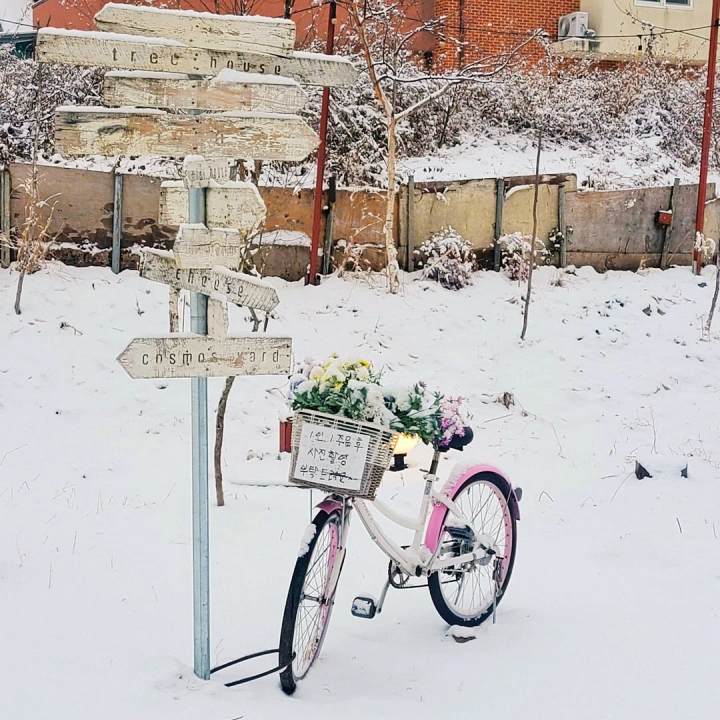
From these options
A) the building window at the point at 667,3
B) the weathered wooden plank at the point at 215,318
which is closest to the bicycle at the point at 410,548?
the weathered wooden plank at the point at 215,318

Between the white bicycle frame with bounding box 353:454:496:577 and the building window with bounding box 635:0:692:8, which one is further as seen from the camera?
the building window with bounding box 635:0:692:8

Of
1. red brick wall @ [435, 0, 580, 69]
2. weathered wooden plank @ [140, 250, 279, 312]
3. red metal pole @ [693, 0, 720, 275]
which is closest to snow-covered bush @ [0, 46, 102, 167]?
red brick wall @ [435, 0, 580, 69]

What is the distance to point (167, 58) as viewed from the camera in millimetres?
3621

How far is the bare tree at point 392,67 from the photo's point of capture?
11.8 metres

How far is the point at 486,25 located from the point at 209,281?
16714 millimetres

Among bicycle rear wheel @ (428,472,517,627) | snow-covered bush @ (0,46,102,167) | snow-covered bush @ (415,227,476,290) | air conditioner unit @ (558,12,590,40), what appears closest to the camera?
bicycle rear wheel @ (428,472,517,627)

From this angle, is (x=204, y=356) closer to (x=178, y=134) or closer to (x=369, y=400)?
(x=369, y=400)

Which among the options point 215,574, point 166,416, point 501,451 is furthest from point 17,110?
point 215,574

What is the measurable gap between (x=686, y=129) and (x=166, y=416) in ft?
44.7

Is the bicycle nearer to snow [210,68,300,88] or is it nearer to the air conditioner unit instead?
snow [210,68,300,88]

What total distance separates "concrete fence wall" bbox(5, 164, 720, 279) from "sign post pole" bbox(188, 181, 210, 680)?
7.81m

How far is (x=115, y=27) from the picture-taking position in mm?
3549

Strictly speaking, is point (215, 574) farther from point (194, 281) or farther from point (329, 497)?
point (194, 281)

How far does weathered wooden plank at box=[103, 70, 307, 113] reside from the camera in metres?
3.57
